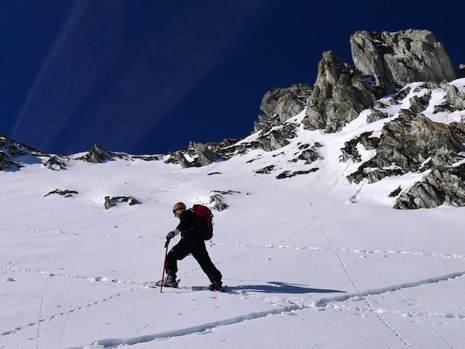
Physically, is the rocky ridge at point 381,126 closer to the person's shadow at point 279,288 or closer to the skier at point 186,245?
the person's shadow at point 279,288

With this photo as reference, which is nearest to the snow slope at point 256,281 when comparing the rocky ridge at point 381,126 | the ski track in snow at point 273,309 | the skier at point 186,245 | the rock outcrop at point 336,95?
the ski track in snow at point 273,309

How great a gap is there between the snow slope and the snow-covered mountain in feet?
0.16

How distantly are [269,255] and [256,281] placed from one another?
183 inches

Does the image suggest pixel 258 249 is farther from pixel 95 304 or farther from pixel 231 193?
pixel 231 193

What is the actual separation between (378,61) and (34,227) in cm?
7391

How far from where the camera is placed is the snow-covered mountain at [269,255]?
7.36 metres

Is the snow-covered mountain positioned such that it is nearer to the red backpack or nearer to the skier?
the skier

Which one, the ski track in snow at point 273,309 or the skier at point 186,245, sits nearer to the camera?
the ski track in snow at point 273,309

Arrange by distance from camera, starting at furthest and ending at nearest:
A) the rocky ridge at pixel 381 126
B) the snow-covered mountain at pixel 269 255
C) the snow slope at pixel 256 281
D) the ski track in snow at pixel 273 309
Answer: the rocky ridge at pixel 381 126 → the snow-covered mountain at pixel 269 255 → the snow slope at pixel 256 281 → the ski track in snow at pixel 273 309

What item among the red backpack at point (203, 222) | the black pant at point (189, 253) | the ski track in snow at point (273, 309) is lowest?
the ski track in snow at point (273, 309)

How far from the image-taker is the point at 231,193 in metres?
42.4

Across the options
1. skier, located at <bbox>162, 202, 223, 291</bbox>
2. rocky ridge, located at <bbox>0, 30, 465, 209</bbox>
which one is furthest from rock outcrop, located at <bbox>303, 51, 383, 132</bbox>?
skier, located at <bbox>162, 202, 223, 291</bbox>

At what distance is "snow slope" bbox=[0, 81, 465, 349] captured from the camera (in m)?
7.12

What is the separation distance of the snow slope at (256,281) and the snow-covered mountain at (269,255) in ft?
0.16
